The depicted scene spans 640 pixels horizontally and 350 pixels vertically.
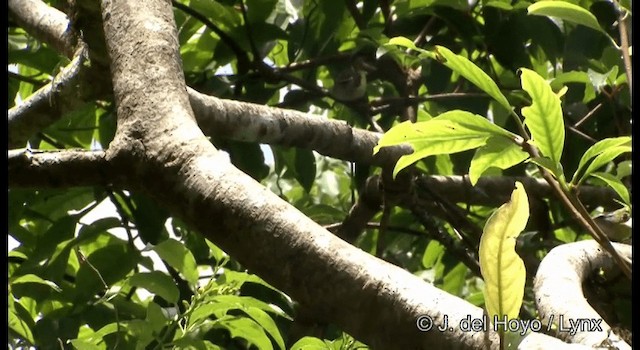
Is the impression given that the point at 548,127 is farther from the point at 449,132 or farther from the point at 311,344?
the point at 311,344

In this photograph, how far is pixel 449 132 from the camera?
0.64 meters

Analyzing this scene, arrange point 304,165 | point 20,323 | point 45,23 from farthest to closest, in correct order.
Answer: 1. point 304,165
2. point 45,23
3. point 20,323

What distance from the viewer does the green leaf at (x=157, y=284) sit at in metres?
0.87

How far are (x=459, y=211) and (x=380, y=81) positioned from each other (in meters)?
0.28

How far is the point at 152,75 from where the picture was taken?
28.5 inches

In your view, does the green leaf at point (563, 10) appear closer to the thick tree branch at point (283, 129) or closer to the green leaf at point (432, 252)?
the thick tree branch at point (283, 129)

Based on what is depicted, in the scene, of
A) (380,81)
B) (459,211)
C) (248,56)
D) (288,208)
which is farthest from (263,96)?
(288,208)

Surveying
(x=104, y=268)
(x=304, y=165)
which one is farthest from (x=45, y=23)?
(x=304, y=165)

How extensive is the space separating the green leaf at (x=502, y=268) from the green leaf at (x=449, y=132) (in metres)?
0.15

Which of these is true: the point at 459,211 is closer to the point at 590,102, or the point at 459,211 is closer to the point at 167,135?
the point at 590,102

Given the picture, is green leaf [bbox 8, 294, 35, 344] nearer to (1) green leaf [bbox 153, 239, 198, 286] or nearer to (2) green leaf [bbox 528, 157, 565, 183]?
(1) green leaf [bbox 153, 239, 198, 286]

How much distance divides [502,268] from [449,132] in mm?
164

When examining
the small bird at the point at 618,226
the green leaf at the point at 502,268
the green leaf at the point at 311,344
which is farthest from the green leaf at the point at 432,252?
the green leaf at the point at 502,268

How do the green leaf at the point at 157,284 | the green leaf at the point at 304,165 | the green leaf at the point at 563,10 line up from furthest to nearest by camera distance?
1. the green leaf at the point at 304,165
2. the green leaf at the point at 157,284
3. the green leaf at the point at 563,10
